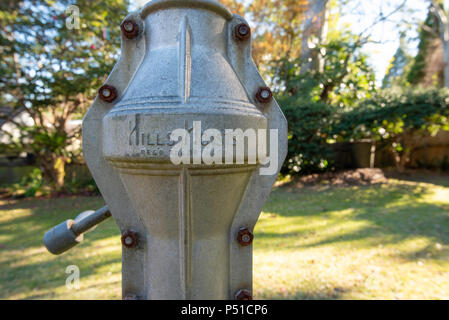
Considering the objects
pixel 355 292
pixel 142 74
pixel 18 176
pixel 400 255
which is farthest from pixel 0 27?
pixel 400 255

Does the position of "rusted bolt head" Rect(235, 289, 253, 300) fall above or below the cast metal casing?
below

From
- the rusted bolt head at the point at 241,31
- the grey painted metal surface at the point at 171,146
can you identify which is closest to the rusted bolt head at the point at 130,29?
the grey painted metal surface at the point at 171,146

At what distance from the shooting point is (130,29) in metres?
1.24

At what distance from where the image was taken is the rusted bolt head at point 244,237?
49.4 inches

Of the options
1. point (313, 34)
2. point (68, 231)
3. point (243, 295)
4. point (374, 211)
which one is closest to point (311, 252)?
point (374, 211)

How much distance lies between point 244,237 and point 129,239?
0.51 m

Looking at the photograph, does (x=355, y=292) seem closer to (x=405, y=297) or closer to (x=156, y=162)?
(x=405, y=297)

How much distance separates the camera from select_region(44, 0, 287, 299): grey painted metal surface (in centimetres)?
104

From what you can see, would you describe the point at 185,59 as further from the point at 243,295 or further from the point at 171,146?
the point at 243,295

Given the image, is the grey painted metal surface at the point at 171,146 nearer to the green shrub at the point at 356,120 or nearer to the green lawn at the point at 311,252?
the green lawn at the point at 311,252

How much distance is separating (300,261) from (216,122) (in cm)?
296

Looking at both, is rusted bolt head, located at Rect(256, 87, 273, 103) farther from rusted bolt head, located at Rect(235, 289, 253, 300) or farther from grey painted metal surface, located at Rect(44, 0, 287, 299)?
rusted bolt head, located at Rect(235, 289, 253, 300)

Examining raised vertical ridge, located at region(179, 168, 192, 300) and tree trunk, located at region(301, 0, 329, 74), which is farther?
tree trunk, located at region(301, 0, 329, 74)

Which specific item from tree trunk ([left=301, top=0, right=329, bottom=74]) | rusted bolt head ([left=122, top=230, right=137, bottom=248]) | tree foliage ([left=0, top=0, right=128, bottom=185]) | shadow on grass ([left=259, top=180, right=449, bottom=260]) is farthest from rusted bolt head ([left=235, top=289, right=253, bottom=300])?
tree trunk ([left=301, top=0, right=329, bottom=74])
